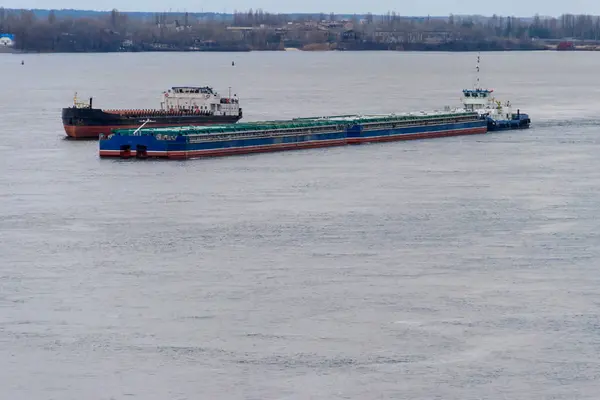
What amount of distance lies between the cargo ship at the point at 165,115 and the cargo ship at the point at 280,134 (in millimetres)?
2143

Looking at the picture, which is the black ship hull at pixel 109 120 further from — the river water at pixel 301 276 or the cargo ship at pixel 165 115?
the river water at pixel 301 276

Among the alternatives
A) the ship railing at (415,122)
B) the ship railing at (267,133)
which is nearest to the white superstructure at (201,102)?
the ship railing at (415,122)

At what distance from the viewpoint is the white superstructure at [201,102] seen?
72.3 metres

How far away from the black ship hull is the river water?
8423mm

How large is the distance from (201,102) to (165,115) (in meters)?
4.32

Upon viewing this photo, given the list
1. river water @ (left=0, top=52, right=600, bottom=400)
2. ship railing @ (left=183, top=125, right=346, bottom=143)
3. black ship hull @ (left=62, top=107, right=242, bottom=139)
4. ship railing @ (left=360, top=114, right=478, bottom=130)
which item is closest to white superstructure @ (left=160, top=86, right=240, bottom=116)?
black ship hull @ (left=62, top=107, right=242, bottom=139)

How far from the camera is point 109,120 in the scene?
65.9 meters

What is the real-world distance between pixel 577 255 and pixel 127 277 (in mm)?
9850

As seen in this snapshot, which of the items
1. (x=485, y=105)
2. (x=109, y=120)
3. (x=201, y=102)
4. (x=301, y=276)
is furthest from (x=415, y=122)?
(x=301, y=276)

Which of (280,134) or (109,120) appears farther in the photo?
(109,120)

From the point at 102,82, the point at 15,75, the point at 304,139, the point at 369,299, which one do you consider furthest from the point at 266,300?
the point at 15,75

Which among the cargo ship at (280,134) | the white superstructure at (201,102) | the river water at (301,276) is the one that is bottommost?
the river water at (301,276)

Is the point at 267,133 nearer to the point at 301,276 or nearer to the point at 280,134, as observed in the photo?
the point at 280,134

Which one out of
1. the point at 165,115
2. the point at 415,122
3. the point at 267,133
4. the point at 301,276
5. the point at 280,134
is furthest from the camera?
the point at 165,115
